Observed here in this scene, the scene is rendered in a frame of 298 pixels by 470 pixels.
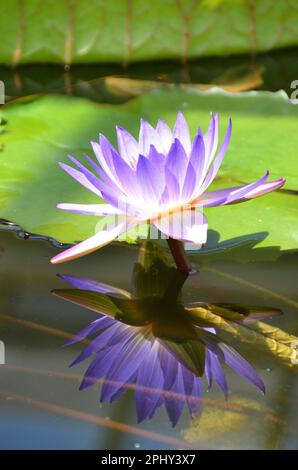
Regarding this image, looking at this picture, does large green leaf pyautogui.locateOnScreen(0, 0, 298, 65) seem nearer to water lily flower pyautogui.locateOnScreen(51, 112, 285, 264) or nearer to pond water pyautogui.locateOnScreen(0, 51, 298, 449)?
pond water pyautogui.locateOnScreen(0, 51, 298, 449)

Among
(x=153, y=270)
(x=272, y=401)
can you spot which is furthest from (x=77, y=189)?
(x=272, y=401)

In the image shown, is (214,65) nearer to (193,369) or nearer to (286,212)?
(286,212)

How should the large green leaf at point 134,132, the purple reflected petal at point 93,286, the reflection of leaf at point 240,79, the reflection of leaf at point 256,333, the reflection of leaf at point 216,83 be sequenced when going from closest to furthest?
the reflection of leaf at point 256,333 → the purple reflected petal at point 93,286 → the large green leaf at point 134,132 → the reflection of leaf at point 216,83 → the reflection of leaf at point 240,79

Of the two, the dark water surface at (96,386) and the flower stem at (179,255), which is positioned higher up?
the flower stem at (179,255)

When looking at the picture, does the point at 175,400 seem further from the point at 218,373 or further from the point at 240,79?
the point at 240,79

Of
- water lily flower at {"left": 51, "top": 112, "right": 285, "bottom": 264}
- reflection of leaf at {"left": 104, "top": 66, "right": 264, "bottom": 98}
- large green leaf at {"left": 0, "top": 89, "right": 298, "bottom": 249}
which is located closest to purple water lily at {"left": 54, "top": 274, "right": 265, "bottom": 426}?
water lily flower at {"left": 51, "top": 112, "right": 285, "bottom": 264}

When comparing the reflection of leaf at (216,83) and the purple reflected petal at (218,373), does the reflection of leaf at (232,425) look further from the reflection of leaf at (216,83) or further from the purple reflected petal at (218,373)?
the reflection of leaf at (216,83)

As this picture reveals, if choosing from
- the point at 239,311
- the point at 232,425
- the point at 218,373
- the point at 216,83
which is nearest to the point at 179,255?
the point at 239,311

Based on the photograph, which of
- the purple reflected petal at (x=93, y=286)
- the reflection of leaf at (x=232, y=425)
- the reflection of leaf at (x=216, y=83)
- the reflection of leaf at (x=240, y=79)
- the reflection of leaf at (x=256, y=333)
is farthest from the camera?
the reflection of leaf at (x=240, y=79)

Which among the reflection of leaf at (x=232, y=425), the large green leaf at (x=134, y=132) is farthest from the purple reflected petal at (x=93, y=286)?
the reflection of leaf at (x=232, y=425)
